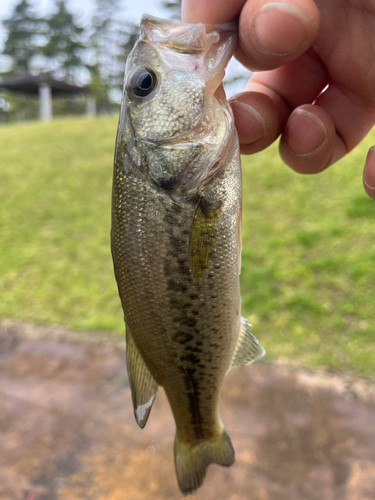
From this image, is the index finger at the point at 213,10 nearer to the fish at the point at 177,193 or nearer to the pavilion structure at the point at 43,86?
the fish at the point at 177,193

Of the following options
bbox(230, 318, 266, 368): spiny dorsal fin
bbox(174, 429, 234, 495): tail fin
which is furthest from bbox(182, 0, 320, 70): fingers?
bbox(174, 429, 234, 495): tail fin

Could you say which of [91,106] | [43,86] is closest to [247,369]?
[43,86]

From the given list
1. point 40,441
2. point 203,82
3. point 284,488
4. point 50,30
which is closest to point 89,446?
point 40,441

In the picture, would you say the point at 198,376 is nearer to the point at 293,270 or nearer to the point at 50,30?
the point at 293,270

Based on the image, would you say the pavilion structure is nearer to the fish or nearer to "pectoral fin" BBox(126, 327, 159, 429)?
the fish

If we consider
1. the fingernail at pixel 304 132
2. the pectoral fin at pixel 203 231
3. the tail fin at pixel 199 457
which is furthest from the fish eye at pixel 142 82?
the tail fin at pixel 199 457
